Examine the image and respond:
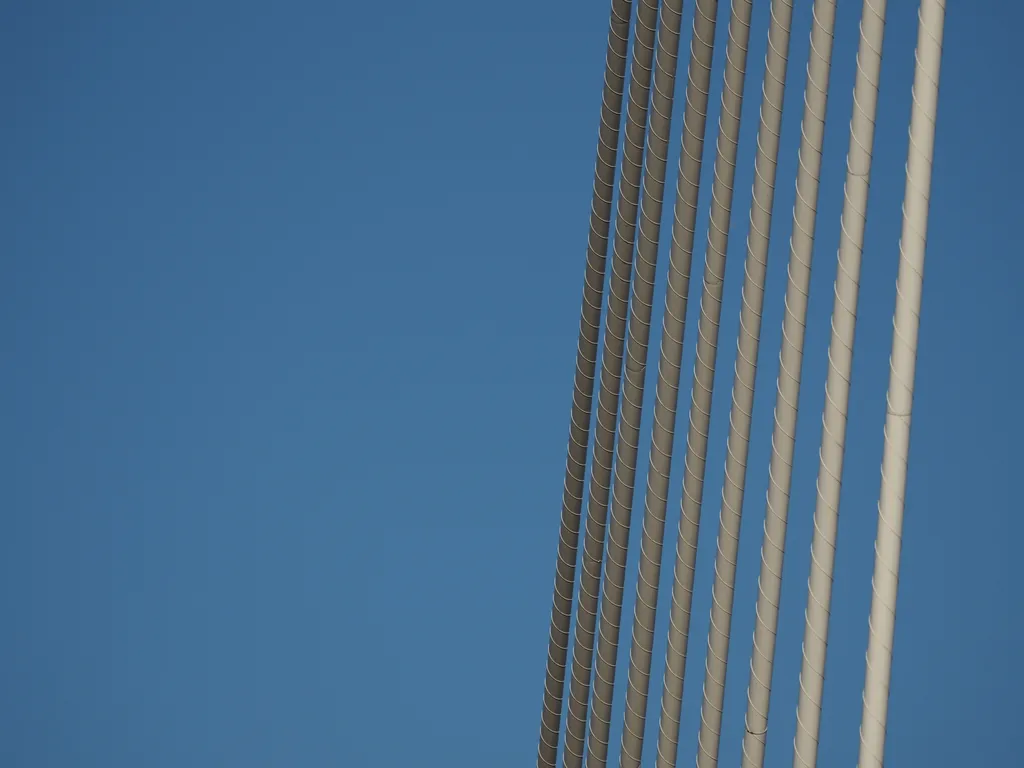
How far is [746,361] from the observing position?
238 cm

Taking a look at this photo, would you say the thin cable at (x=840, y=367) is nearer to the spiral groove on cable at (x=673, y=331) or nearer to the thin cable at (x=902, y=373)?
the thin cable at (x=902, y=373)

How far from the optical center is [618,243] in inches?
108


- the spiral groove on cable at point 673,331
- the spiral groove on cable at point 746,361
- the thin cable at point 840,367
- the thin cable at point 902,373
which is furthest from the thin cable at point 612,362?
the thin cable at point 902,373

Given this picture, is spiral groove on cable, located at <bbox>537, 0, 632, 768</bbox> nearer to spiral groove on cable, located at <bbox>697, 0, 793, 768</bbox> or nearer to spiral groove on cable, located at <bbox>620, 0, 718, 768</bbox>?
spiral groove on cable, located at <bbox>620, 0, 718, 768</bbox>

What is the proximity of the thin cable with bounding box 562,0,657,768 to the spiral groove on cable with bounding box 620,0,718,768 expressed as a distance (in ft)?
0.49

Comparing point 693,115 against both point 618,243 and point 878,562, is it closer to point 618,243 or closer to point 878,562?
point 618,243

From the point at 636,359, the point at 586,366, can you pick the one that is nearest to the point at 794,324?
the point at 636,359

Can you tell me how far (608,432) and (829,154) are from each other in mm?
2373

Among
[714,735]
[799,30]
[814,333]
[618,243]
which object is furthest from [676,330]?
[799,30]

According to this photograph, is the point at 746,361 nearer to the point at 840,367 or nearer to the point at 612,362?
the point at 840,367

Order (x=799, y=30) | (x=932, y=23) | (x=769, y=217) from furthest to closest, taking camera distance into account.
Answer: (x=799, y=30) < (x=769, y=217) < (x=932, y=23)

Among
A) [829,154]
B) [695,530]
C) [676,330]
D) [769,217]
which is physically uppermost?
[829,154]

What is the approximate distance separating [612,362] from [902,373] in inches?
35.2

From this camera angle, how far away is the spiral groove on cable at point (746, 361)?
93.1 inches
